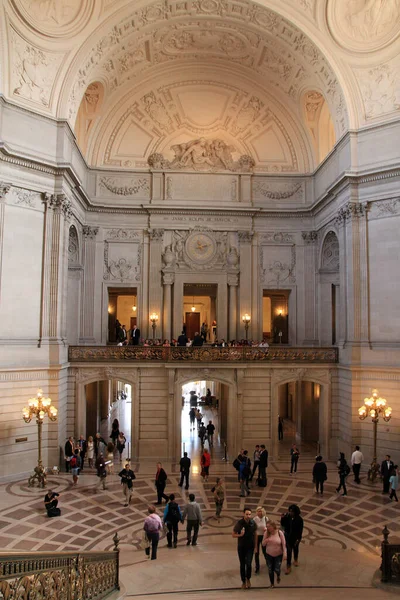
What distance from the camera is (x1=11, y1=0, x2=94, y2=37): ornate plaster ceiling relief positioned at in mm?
18141

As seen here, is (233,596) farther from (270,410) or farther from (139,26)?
(139,26)

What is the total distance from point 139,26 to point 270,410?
58.5 feet

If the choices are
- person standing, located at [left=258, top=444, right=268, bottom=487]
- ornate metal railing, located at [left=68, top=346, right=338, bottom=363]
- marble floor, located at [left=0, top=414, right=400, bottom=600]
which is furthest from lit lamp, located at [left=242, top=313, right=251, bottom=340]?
person standing, located at [left=258, top=444, right=268, bottom=487]

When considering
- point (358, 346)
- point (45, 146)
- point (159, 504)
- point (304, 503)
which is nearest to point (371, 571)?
point (304, 503)

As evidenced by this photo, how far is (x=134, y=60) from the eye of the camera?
77.2 feet

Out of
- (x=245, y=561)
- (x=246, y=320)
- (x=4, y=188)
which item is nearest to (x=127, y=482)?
(x=245, y=561)

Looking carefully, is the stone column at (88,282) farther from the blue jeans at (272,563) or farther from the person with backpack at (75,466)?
the blue jeans at (272,563)

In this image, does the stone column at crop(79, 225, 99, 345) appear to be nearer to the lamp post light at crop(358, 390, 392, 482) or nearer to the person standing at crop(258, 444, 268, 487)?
the person standing at crop(258, 444, 268, 487)

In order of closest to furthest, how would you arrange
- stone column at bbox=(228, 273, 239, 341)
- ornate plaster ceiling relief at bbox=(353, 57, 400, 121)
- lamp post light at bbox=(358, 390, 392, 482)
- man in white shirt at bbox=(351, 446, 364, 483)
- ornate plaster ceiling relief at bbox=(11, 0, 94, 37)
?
man in white shirt at bbox=(351, 446, 364, 483)
lamp post light at bbox=(358, 390, 392, 482)
ornate plaster ceiling relief at bbox=(11, 0, 94, 37)
ornate plaster ceiling relief at bbox=(353, 57, 400, 121)
stone column at bbox=(228, 273, 239, 341)

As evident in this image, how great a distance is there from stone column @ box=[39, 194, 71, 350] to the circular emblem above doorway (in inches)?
305

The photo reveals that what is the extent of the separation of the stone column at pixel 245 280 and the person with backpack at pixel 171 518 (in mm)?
15025

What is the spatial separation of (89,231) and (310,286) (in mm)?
12037

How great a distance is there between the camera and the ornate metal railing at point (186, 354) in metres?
20.3

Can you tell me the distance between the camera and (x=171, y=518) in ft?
36.0
